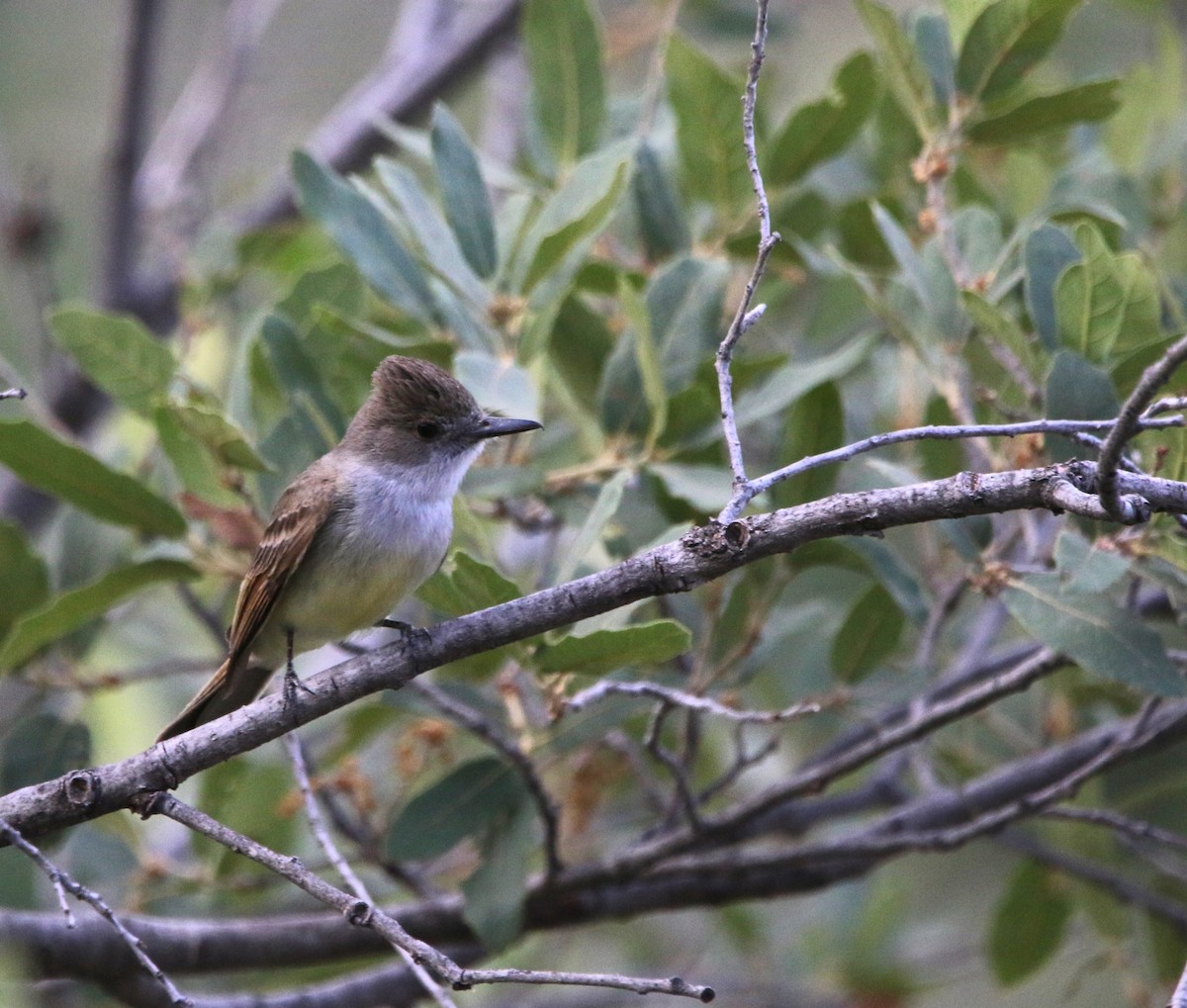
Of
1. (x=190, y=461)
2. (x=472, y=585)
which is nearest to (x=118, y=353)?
(x=190, y=461)

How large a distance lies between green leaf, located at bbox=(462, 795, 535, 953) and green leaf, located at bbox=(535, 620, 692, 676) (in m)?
0.64

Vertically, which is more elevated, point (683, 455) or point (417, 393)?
point (417, 393)

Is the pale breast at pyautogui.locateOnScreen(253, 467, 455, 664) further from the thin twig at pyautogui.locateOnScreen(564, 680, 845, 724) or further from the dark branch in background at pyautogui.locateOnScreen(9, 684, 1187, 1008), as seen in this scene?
the dark branch in background at pyautogui.locateOnScreen(9, 684, 1187, 1008)

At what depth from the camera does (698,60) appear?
4117mm

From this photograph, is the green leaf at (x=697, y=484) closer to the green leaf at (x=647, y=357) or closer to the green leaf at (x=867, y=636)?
the green leaf at (x=647, y=357)

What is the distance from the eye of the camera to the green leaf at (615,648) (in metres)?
2.96

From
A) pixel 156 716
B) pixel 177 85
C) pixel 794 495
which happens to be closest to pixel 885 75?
pixel 794 495

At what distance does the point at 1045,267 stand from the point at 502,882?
1.96 meters

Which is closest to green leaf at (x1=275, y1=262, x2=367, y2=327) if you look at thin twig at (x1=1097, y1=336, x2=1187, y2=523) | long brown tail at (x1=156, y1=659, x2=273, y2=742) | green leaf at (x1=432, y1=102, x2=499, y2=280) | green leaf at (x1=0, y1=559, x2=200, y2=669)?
green leaf at (x1=432, y1=102, x2=499, y2=280)

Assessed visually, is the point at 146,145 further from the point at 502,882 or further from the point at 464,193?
the point at 502,882

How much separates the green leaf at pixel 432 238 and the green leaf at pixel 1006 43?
1358 mm

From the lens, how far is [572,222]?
3672mm

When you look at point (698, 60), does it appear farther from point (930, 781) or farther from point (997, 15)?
point (930, 781)

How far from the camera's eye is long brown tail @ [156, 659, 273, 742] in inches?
141
